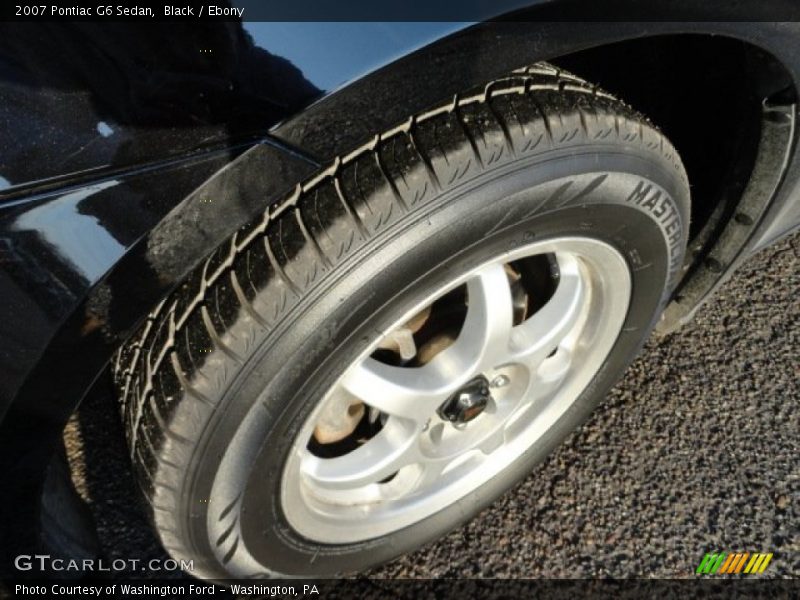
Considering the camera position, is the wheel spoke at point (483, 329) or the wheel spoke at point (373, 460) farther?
the wheel spoke at point (373, 460)

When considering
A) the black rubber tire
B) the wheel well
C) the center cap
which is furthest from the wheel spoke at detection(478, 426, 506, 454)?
the wheel well

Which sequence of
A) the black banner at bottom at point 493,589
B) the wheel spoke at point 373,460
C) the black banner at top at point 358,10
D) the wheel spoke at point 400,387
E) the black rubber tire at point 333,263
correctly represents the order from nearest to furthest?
the black banner at top at point 358,10, the black rubber tire at point 333,263, the wheel spoke at point 400,387, the wheel spoke at point 373,460, the black banner at bottom at point 493,589

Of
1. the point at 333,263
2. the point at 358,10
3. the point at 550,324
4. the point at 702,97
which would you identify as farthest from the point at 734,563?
the point at 358,10

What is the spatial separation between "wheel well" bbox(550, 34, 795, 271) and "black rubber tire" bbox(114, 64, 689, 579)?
11.3 inches

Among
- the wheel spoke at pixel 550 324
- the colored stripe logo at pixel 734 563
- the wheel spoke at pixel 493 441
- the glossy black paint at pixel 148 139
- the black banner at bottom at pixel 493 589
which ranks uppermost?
the glossy black paint at pixel 148 139

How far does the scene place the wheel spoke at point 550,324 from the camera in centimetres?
163

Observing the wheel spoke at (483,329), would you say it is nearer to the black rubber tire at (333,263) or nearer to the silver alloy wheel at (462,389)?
the silver alloy wheel at (462,389)

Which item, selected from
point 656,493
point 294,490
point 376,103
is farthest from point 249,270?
point 656,493

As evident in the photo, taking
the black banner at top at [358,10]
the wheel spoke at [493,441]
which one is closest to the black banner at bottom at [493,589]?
the wheel spoke at [493,441]

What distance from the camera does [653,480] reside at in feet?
6.40

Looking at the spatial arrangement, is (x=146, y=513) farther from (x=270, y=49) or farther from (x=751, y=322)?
(x=751, y=322)

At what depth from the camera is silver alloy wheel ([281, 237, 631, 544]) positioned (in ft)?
4.76

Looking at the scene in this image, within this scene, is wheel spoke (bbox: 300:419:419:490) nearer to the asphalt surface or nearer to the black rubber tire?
the black rubber tire

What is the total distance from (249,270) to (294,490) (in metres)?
0.48
